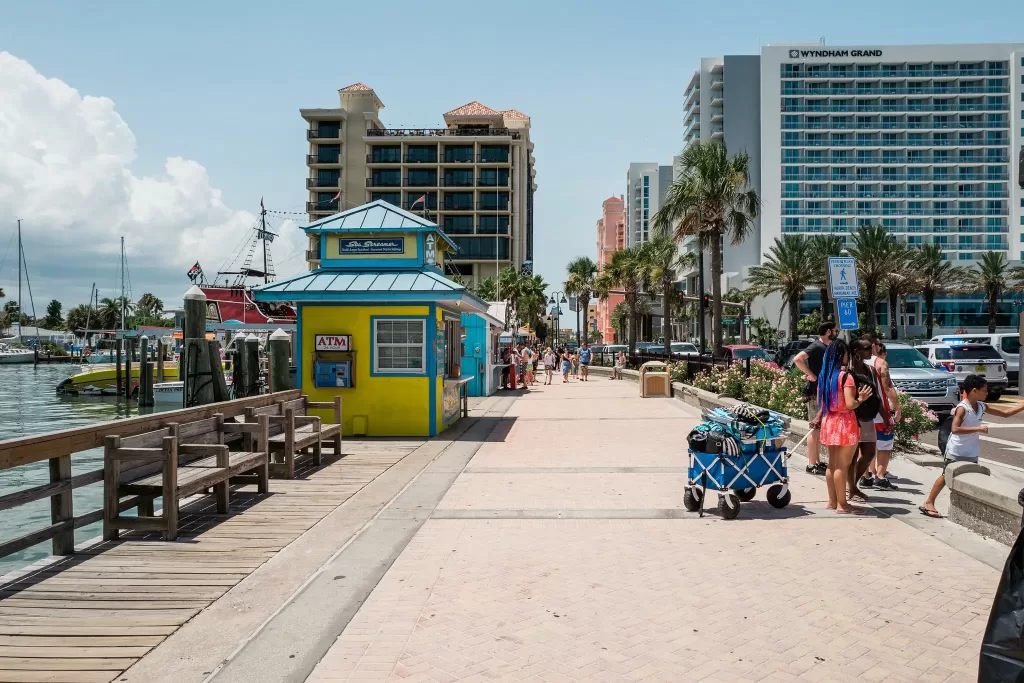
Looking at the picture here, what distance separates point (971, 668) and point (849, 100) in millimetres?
101710

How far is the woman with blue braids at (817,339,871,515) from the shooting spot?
24.4 ft

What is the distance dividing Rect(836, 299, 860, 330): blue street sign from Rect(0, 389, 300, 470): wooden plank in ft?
26.6

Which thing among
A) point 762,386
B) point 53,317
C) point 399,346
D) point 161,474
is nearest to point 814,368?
point 762,386

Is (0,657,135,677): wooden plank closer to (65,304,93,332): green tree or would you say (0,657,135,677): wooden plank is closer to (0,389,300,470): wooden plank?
(0,389,300,470): wooden plank

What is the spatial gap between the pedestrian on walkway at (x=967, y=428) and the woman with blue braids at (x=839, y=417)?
0.75m

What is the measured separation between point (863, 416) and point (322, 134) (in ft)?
259

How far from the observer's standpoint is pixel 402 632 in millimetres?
4777

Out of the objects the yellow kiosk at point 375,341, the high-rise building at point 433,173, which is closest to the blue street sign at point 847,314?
the yellow kiosk at point 375,341

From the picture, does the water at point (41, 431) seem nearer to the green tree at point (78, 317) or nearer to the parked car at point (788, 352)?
the parked car at point (788, 352)

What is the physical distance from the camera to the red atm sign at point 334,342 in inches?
552

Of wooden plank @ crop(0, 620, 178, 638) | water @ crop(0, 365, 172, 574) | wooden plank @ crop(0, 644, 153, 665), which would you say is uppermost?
wooden plank @ crop(0, 644, 153, 665)

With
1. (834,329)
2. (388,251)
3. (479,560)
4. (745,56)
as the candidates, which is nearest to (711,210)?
(388,251)

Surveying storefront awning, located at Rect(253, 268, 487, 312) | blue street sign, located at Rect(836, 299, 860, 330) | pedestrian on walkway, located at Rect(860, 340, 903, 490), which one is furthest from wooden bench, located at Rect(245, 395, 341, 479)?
blue street sign, located at Rect(836, 299, 860, 330)

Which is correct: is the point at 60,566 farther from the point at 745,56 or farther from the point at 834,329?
the point at 745,56
